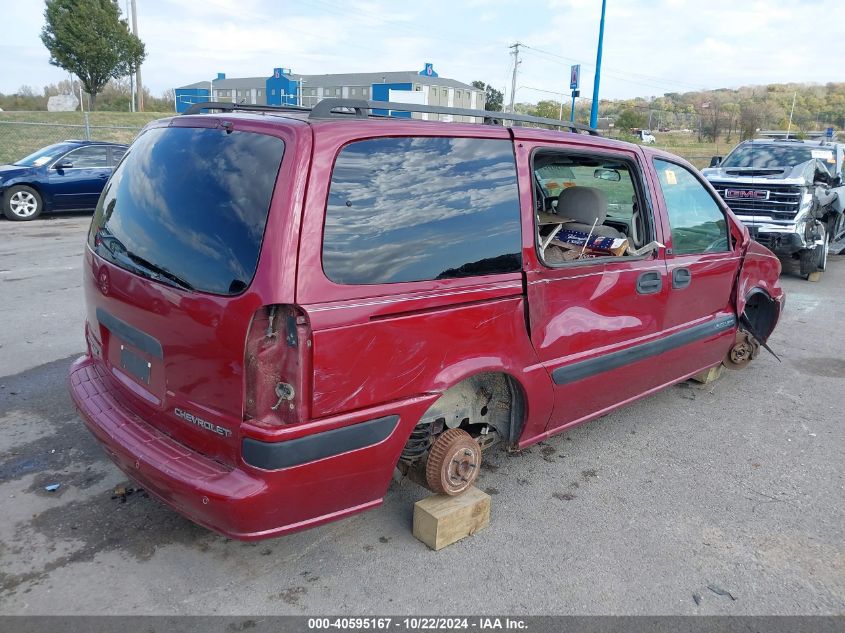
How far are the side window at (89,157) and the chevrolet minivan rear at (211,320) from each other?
449 inches

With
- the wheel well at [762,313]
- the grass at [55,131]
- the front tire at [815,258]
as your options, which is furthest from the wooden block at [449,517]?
the grass at [55,131]

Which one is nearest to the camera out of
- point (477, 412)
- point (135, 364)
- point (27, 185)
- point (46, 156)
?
point (135, 364)

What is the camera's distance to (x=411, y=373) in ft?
8.51

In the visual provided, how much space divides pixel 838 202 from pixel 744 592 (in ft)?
32.8

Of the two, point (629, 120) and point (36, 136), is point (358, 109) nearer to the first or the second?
point (36, 136)

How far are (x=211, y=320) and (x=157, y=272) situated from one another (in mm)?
417

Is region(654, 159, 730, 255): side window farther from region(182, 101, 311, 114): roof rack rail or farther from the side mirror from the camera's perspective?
region(182, 101, 311, 114): roof rack rail

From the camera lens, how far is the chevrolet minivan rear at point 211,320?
7.49 feet

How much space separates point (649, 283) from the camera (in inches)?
147

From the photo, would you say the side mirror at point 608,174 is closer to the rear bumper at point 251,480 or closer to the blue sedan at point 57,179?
the rear bumper at point 251,480

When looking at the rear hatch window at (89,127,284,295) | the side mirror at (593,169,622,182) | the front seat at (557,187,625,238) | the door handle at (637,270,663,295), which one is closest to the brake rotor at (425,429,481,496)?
the rear hatch window at (89,127,284,295)

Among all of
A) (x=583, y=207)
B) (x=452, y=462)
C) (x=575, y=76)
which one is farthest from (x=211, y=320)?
(x=575, y=76)

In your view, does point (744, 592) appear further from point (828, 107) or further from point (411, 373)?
point (828, 107)

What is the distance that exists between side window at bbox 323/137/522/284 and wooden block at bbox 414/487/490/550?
41.7 inches
